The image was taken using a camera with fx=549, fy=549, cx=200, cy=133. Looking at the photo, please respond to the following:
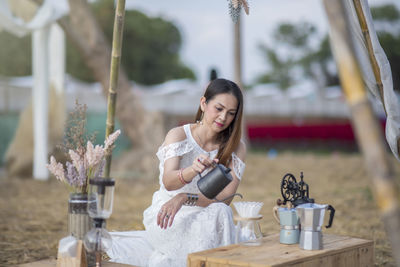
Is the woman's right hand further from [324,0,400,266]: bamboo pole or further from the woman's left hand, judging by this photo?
[324,0,400,266]: bamboo pole

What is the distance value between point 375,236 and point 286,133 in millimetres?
10544

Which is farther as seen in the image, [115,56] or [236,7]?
[115,56]

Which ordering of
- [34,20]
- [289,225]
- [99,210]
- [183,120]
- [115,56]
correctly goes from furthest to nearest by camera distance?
[183,120], [34,20], [115,56], [289,225], [99,210]

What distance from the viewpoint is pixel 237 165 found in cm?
317

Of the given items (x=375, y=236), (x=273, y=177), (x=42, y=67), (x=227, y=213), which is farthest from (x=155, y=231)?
(x=273, y=177)

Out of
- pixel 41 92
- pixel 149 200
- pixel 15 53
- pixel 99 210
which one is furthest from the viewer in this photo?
pixel 15 53

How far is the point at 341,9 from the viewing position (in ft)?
6.24

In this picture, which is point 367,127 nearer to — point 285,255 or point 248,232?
point 285,255

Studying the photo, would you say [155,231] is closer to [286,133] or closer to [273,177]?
[273,177]

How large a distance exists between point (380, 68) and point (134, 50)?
25.9m

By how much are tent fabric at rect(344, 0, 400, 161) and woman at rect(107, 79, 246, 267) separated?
32.9 inches

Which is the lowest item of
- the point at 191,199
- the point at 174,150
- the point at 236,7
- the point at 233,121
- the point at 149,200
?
the point at 149,200

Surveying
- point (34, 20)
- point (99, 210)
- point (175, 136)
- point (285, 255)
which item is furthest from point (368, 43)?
point (34, 20)

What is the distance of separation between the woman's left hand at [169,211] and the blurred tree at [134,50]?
24311mm
